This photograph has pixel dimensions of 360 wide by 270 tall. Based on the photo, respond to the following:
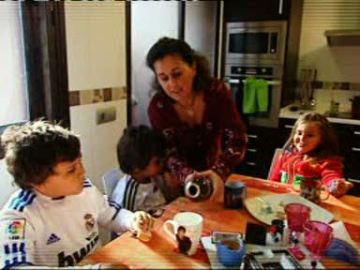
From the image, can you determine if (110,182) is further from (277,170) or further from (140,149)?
(277,170)

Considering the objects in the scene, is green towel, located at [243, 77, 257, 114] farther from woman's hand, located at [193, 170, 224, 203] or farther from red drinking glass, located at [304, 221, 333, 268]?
red drinking glass, located at [304, 221, 333, 268]

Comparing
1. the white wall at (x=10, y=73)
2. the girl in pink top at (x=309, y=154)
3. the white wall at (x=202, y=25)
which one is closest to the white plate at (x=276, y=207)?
the girl in pink top at (x=309, y=154)

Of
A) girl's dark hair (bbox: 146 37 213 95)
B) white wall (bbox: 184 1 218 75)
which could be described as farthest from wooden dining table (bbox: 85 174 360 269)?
white wall (bbox: 184 1 218 75)

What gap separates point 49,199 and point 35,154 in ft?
0.39

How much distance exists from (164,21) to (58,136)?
1.79 metres

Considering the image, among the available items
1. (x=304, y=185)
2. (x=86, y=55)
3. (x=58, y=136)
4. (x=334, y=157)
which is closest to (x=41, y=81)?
(x=86, y=55)

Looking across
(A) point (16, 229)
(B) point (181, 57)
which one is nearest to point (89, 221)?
(A) point (16, 229)

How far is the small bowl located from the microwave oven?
5.36 feet

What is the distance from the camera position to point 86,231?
91cm

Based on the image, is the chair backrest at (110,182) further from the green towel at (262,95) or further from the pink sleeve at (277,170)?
the green towel at (262,95)

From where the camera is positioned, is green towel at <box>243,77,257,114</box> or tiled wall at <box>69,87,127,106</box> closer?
tiled wall at <box>69,87,127,106</box>

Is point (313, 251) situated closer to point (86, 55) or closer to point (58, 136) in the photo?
point (58, 136)

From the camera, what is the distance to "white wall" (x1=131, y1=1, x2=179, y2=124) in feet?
7.41

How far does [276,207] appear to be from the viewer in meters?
0.96
